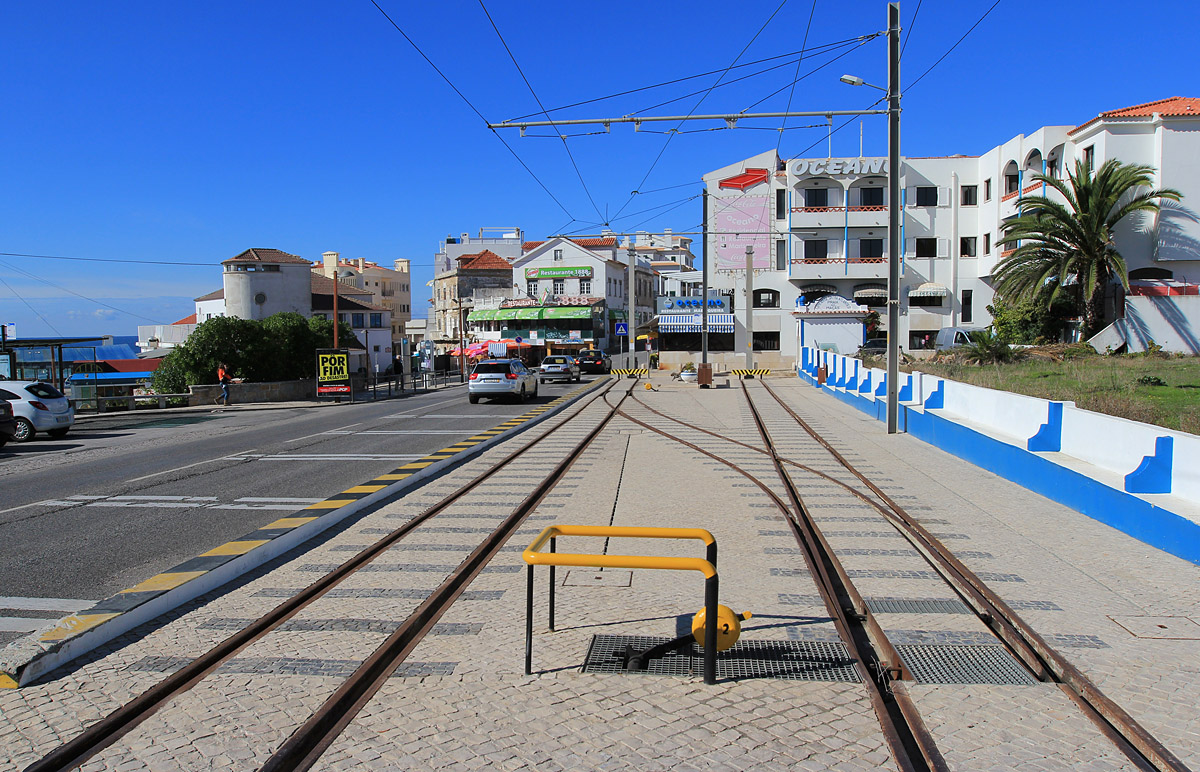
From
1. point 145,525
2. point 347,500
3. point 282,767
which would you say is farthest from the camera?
point 347,500

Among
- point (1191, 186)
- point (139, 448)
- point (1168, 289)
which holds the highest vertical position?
point (1191, 186)

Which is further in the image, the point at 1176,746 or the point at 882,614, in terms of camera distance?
the point at 882,614

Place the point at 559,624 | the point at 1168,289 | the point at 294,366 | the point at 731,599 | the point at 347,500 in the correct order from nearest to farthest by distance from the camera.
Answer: the point at 559,624
the point at 731,599
the point at 347,500
the point at 1168,289
the point at 294,366

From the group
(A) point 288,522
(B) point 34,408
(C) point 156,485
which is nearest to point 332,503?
(A) point 288,522

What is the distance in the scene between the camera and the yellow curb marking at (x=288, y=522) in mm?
9711

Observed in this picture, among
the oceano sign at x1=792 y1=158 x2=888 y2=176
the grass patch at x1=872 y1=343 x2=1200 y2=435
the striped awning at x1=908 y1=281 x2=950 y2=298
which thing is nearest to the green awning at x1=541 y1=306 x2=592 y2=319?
the oceano sign at x1=792 y1=158 x2=888 y2=176

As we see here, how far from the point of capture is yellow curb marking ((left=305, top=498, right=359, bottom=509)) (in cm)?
1090

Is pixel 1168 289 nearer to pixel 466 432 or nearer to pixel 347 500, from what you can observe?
pixel 466 432

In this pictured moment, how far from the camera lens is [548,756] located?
4285 mm

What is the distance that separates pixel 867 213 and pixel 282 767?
55155 mm

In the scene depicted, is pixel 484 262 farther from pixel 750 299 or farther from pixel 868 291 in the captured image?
pixel 868 291

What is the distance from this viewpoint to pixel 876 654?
569 cm

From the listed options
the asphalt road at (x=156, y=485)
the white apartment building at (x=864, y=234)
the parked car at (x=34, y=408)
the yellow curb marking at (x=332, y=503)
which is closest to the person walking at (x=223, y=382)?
the asphalt road at (x=156, y=485)

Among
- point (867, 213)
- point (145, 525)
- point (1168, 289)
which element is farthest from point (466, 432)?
point (867, 213)
